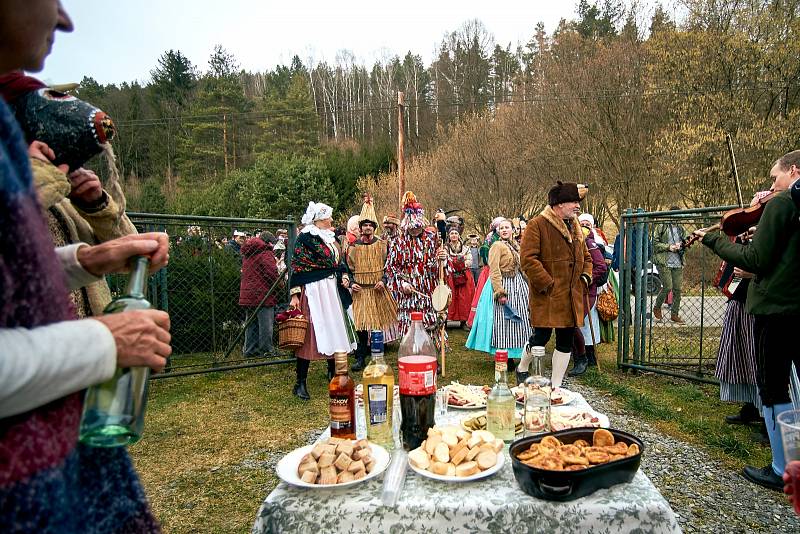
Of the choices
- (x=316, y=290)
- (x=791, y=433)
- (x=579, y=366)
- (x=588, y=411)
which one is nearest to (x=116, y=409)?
(x=791, y=433)

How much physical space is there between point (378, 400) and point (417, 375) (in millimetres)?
203

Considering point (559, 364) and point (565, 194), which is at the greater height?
point (565, 194)

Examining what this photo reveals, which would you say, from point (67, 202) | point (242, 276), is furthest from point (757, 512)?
point (242, 276)

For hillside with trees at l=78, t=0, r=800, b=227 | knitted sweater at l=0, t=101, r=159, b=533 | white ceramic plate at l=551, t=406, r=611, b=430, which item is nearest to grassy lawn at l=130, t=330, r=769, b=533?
white ceramic plate at l=551, t=406, r=611, b=430

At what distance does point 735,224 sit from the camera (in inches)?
155

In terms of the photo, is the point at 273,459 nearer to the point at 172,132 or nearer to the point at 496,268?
the point at 496,268

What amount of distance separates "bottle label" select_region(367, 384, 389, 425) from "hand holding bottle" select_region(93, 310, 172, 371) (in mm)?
1190

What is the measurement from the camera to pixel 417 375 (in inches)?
78.4

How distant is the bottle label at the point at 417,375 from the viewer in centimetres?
197

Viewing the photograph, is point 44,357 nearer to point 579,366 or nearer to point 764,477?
point 764,477

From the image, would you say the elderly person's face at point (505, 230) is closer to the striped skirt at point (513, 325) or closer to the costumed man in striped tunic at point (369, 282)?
the striped skirt at point (513, 325)

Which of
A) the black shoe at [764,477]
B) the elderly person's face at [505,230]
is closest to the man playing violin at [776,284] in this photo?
the black shoe at [764,477]

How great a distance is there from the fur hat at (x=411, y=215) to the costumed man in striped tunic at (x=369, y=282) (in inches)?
16.6

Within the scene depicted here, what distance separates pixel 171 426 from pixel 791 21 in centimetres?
1630
